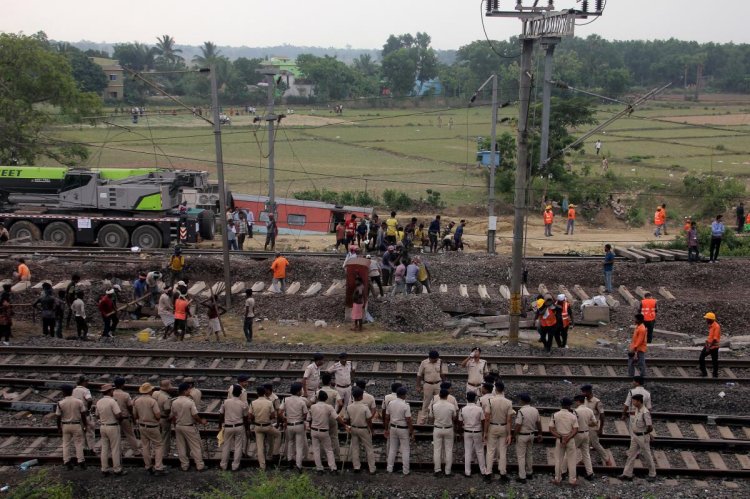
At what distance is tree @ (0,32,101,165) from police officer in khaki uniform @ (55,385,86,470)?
32.7 meters

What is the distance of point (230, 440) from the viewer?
12.5 metres

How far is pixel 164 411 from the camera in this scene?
1244 centimetres

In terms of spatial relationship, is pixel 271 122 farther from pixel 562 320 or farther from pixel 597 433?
pixel 597 433

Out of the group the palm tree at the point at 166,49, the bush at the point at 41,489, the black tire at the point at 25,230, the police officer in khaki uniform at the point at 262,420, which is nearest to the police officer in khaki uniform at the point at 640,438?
the police officer in khaki uniform at the point at 262,420

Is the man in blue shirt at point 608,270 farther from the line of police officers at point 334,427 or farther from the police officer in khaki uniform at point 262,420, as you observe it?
the police officer in khaki uniform at point 262,420

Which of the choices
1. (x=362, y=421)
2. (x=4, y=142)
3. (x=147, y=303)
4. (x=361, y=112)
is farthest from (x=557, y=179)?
(x=361, y=112)

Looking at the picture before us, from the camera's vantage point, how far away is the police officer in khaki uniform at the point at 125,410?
41.2ft

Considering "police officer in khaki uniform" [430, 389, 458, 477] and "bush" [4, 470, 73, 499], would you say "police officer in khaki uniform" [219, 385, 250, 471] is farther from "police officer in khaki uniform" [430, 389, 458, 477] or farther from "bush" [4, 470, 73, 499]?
"police officer in khaki uniform" [430, 389, 458, 477]

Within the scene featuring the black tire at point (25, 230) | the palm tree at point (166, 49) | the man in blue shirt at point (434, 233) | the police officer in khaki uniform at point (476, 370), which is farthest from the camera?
the palm tree at point (166, 49)

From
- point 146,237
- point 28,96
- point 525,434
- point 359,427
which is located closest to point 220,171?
point 146,237

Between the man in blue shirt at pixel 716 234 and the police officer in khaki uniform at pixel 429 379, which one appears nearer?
the police officer in khaki uniform at pixel 429 379

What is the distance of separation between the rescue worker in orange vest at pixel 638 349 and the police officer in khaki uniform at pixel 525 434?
165 inches

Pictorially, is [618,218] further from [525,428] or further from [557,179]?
[525,428]

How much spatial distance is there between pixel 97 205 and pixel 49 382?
15840 millimetres
